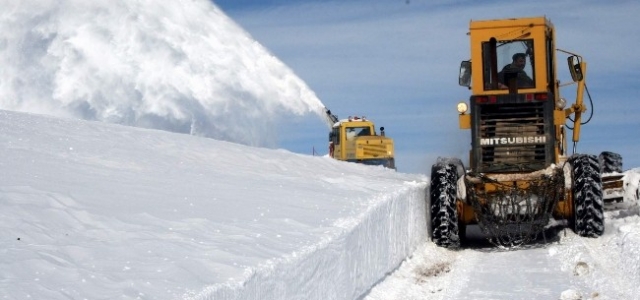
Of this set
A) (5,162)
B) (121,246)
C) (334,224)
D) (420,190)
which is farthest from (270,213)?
(420,190)

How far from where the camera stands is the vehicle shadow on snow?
1392 cm

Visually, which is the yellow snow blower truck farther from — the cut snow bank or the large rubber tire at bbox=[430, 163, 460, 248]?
the cut snow bank

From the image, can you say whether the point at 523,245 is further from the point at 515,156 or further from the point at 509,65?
the point at 509,65

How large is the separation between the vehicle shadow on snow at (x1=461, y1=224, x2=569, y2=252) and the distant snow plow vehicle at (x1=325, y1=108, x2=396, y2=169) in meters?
17.3

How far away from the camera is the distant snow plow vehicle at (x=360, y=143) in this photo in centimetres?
3397

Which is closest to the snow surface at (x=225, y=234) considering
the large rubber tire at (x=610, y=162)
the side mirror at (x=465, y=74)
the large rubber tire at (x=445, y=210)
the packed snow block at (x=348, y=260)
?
the packed snow block at (x=348, y=260)

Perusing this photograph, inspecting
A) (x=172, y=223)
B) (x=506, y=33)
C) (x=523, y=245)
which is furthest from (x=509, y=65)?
(x=172, y=223)

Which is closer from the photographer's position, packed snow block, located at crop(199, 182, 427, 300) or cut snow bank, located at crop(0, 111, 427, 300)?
cut snow bank, located at crop(0, 111, 427, 300)

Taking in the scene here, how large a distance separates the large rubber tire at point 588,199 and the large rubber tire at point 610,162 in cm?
478

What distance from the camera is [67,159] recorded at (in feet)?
35.0

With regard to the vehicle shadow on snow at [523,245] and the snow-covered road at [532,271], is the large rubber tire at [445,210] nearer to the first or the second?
Answer: the snow-covered road at [532,271]

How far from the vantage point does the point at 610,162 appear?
18.6 m

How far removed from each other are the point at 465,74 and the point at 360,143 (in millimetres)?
18896

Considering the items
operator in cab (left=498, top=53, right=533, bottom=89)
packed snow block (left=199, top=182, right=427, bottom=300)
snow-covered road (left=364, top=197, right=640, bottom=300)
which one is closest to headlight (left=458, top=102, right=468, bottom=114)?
operator in cab (left=498, top=53, right=533, bottom=89)
